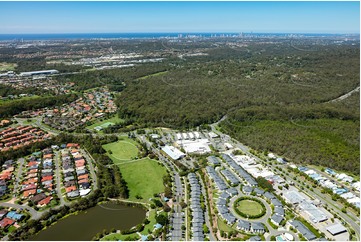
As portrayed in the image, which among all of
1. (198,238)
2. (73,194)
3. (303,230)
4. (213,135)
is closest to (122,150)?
(73,194)

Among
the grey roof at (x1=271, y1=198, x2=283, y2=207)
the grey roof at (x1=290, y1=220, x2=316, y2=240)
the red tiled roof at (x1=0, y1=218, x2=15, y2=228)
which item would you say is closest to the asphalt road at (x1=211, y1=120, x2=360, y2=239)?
the grey roof at (x1=290, y1=220, x2=316, y2=240)

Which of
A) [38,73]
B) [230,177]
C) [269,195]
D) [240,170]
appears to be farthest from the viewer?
[38,73]

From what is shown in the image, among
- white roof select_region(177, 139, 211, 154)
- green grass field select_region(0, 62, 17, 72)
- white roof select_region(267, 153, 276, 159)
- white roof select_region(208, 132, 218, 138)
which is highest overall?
green grass field select_region(0, 62, 17, 72)

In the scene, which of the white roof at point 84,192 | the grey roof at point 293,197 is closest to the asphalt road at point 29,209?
the white roof at point 84,192

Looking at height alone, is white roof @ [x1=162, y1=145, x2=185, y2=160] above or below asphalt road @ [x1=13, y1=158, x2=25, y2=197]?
above

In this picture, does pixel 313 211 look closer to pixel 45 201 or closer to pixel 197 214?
pixel 197 214

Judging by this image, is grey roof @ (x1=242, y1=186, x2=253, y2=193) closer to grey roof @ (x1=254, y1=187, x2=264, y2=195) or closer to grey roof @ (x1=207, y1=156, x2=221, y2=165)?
grey roof @ (x1=254, y1=187, x2=264, y2=195)

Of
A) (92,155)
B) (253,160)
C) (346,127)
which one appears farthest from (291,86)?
(92,155)

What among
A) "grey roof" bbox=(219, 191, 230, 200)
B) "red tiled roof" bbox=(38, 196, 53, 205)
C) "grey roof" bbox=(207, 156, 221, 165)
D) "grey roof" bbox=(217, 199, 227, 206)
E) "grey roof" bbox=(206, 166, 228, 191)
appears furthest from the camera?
"grey roof" bbox=(207, 156, 221, 165)
